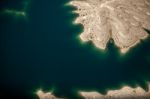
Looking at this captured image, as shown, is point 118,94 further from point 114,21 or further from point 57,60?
point 114,21

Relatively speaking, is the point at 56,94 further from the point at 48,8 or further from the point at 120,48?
the point at 48,8

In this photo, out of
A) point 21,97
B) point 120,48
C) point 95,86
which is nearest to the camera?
point 21,97

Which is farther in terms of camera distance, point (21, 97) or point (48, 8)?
point (48, 8)

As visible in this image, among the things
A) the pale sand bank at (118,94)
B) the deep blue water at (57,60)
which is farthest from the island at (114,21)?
the pale sand bank at (118,94)

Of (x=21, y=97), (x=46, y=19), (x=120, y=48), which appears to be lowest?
(x=21, y=97)

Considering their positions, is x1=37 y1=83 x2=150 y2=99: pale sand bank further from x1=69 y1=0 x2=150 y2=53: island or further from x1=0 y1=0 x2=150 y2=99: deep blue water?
x1=69 y1=0 x2=150 y2=53: island

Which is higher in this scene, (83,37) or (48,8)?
→ (48,8)

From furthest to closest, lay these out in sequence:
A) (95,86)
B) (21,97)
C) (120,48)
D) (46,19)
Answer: (46,19), (120,48), (95,86), (21,97)

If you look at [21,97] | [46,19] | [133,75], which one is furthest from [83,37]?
[21,97]
